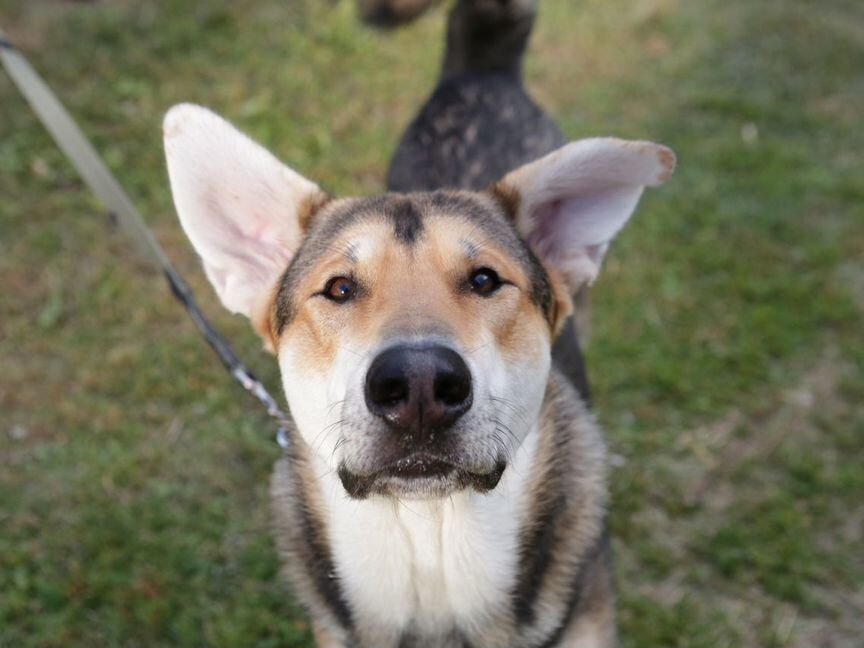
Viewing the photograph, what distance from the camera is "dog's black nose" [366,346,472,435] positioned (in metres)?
2.22

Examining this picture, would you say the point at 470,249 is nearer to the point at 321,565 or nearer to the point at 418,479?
the point at 418,479

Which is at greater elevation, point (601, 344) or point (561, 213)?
point (561, 213)

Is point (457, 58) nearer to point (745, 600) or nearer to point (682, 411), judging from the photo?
point (682, 411)

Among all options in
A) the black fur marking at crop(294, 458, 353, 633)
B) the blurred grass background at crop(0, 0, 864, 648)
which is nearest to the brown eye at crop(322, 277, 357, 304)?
the black fur marking at crop(294, 458, 353, 633)

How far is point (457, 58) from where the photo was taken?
16.8 feet

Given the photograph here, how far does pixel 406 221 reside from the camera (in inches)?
113

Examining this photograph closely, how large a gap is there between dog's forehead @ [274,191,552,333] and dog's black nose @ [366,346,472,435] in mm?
605

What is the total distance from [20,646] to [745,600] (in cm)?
337

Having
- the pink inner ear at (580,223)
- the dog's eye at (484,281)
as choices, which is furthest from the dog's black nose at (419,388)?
the pink inner ear at (580,223)

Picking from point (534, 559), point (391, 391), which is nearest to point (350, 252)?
point (391, 391)

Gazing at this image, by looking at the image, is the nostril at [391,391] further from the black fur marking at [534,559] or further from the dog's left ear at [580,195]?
the dog's left ear at [580,195]

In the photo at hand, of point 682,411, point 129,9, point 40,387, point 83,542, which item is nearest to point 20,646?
point 83,542

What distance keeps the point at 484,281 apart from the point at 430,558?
0.92 m

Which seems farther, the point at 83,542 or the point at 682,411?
the point at 682,411
